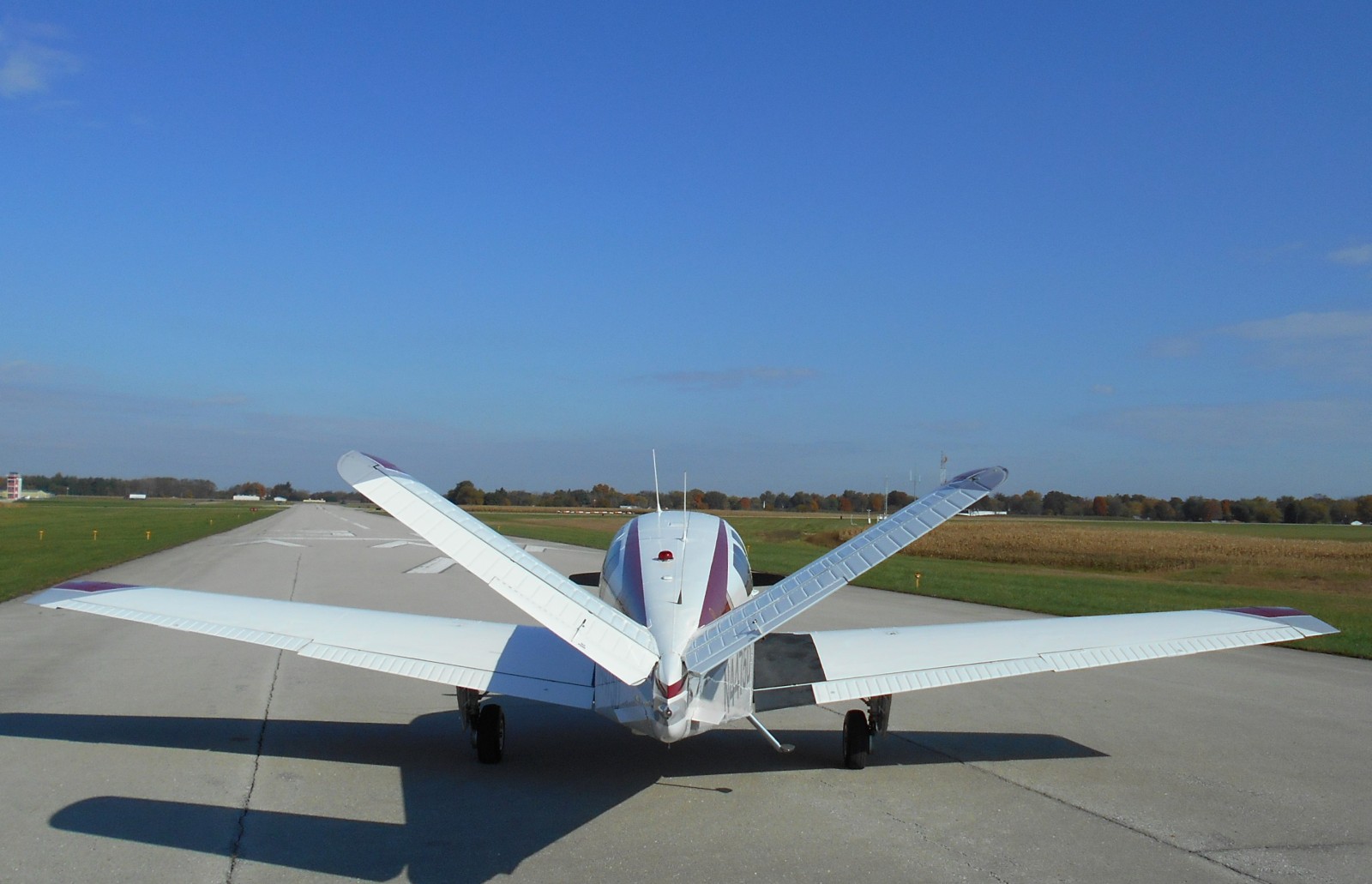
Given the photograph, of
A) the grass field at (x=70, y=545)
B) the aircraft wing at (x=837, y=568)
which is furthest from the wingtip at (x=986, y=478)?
the grass field at (x=70, y=545)

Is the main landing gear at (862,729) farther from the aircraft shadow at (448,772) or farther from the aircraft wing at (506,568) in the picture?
the aircraft wing at (506,568)

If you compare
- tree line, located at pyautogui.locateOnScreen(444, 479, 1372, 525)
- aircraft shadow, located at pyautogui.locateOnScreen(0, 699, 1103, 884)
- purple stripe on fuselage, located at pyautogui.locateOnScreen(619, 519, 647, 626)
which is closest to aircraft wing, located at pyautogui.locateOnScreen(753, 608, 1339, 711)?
purple stripe on fuselage, located at pyautogui.locateOnScreen(619, 519, 647, 626)

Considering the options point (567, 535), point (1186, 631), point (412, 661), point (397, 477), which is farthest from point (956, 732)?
point (567, 535)

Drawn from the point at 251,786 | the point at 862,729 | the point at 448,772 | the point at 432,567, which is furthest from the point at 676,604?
the point at 432,567

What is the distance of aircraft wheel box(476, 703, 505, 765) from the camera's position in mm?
7707

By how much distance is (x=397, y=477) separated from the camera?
470 cm

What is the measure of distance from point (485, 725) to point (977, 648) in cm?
374

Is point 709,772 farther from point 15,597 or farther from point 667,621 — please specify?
point 15,597

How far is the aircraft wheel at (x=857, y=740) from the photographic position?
770 centimetres

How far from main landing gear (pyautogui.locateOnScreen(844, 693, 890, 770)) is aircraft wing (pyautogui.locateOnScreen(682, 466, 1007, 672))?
257cm

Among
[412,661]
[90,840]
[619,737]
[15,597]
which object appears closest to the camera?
[90,840]

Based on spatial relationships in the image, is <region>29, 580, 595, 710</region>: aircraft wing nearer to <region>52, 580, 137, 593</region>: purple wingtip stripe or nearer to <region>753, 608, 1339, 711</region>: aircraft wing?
<region>52, 580, 137, 593</region>: purple wingtip stripe

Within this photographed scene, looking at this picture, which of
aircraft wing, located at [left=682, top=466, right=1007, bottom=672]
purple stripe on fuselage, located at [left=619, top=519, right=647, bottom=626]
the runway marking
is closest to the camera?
aircraft wing, located at [left=682, top=466, right=1007, bottom=672]

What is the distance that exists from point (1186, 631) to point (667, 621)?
14.6ft
